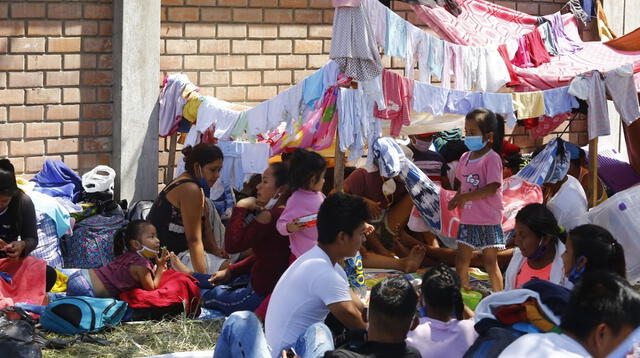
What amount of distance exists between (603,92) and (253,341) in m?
Result: 4.89

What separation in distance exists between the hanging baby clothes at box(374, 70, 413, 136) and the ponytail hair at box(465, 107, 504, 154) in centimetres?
49

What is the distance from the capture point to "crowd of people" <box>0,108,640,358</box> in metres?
3.90

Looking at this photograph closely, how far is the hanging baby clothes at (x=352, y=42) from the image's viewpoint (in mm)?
6844

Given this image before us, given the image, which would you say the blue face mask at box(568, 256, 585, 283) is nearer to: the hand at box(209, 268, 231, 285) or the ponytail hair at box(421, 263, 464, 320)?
the ponytail hair at box(421, 263, 464, 320)

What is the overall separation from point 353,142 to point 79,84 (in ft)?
9.28

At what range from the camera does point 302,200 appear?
6480 mm

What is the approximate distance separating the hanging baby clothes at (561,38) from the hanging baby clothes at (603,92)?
1.36 m

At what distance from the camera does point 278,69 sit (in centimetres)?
977

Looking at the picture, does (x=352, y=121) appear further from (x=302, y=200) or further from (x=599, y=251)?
(x=599, y=251)

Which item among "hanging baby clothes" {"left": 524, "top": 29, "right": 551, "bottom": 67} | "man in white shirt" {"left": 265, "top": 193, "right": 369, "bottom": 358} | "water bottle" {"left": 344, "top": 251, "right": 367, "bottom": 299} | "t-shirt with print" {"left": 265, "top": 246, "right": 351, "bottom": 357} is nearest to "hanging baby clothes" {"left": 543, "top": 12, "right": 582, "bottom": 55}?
"hanging baby clothes" {"left": 524, "top": 29, "right": 551, "bottom": 67}

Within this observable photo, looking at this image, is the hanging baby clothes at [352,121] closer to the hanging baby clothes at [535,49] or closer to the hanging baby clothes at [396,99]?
the hanging baby clothes at [396,99]

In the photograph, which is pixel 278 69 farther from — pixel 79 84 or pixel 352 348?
pixel 352 348

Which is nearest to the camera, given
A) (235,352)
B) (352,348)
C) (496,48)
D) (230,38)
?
(352,348)

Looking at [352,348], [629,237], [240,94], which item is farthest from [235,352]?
[240,94]
